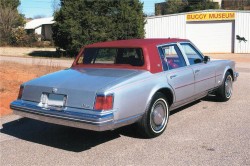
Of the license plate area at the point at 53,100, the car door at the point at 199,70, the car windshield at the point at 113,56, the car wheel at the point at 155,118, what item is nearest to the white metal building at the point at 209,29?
the car door at the point at 199,70

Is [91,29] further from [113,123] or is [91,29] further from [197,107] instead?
[113,123]

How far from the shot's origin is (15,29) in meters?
45.9

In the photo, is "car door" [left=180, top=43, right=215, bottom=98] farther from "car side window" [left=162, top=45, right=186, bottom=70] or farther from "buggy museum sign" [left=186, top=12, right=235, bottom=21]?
"buggy museum sign" [left=186, top=12, right=235, bottom=21]

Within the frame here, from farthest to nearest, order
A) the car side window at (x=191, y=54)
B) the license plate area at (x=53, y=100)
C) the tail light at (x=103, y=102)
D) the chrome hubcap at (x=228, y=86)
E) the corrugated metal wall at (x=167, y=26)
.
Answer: the corrugated metal wall at (x=167, y=26)
the chrome hubcap at (x=228, y=86)
the car side window at (x=191, y=54)
the license plate area at (x=53, y=100)
the tail light at (x=103, y=102)

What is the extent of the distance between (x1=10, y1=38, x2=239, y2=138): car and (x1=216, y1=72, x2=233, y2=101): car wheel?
33.6 inches

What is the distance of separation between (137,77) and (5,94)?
5.03m

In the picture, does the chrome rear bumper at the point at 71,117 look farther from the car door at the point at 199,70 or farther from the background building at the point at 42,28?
the background building at the point at 42,28

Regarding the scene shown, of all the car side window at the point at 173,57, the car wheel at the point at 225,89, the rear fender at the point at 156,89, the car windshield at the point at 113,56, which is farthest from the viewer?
the car wheel at the point at 225,89

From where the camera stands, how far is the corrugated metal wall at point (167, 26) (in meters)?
27.8

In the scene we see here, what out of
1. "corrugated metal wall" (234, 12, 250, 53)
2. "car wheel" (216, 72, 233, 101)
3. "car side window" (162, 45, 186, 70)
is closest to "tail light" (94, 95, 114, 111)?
"car side window" (162, 45, 186, 70)

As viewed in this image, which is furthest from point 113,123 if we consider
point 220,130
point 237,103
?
point 237,103

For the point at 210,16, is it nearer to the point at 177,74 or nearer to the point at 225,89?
the point at 225,89

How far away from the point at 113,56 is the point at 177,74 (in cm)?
115

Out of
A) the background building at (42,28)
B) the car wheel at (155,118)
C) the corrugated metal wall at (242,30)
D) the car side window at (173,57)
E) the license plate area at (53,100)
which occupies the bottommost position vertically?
the car wheel at (155,118)
